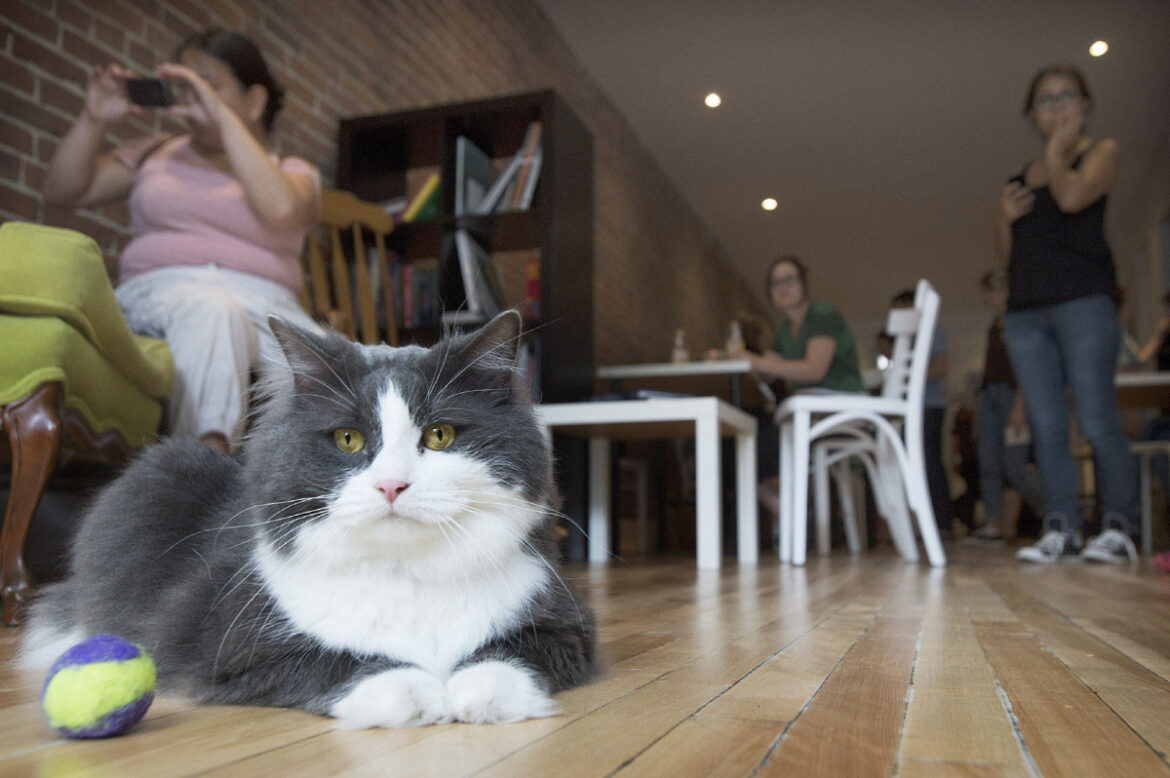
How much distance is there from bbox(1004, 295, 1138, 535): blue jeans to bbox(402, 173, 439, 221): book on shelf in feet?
6.68

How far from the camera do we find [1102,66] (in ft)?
18.1

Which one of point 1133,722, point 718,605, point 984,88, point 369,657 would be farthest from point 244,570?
point 984,88

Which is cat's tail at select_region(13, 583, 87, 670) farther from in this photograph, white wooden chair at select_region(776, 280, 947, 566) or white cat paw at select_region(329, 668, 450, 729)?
white wooden chair at select_region(776, 280, 947, 566)

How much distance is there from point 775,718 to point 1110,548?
2.80 meters

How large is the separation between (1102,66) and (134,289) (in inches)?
222

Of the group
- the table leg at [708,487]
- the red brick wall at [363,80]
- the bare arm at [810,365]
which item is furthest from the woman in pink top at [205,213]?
the bare arm at [810,365]

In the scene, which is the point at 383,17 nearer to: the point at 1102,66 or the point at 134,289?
the point at 134,289

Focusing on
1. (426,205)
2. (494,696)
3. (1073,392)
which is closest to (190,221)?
(426,205)

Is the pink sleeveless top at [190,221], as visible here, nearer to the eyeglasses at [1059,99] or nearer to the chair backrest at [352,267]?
the chair backrest at [352,267]

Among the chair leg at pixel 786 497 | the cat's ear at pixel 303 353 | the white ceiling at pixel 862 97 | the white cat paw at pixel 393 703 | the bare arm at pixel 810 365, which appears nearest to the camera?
the white cat paw at pixel 393 703

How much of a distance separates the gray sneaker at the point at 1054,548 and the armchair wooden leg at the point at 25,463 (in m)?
2.97

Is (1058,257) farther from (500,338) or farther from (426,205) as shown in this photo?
(500,338)

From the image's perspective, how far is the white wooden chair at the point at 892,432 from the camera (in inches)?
125

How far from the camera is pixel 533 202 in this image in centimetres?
325
